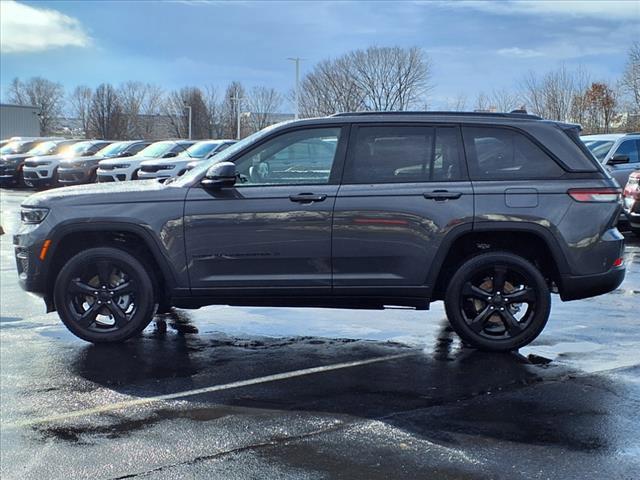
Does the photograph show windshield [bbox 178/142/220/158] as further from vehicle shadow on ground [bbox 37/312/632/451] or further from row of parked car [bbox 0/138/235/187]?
vehicle shadow on ground [bbox 37/312/632/451]

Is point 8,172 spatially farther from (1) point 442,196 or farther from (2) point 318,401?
(2) point 318,401

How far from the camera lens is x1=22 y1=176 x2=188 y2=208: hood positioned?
580 cm

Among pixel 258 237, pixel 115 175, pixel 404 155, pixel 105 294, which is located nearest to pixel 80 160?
pixel 115 175

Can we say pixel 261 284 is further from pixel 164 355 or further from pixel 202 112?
pixel 202 112

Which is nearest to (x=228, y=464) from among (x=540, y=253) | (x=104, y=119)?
(x=540, y=253)

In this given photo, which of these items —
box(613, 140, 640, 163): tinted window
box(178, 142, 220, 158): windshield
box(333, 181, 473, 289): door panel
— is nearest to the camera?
box(333, 181, 473, 289): door panel

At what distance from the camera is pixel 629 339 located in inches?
243

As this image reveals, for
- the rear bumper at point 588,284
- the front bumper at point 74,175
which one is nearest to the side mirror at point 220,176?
the rear bumper at point 588,284

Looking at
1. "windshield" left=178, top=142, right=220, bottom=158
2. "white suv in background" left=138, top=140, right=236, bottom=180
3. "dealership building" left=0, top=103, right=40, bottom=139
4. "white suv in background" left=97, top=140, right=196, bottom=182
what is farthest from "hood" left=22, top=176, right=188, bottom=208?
"dealership building" left=0, top=103, right=40, bottom=139

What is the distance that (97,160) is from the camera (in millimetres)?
22734

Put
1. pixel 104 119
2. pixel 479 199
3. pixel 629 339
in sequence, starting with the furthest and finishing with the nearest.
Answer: pixel 104 119
pixel 629 339
pixel 479 199

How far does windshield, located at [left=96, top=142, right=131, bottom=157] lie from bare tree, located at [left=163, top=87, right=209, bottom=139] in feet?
182

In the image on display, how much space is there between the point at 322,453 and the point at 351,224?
214cm

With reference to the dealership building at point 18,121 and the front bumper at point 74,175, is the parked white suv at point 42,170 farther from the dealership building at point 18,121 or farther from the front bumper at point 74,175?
the dealership building at point 18,121
